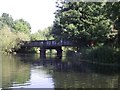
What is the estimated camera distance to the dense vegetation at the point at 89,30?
146 feet

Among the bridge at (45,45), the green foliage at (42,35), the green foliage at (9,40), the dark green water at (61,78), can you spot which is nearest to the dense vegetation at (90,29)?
the dark green water at (61,78)

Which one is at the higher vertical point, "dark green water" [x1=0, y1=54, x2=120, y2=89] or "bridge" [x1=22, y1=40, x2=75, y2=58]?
"bridge" [x1=22, y1=40, x2=75, y2=58]

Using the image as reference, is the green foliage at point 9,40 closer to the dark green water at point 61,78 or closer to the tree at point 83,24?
the tree at point 83,24

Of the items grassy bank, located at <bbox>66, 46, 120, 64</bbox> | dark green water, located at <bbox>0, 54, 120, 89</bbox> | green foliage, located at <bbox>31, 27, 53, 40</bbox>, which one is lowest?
dark green water, located at <bbox>0, 54, 120, 89</bbox>

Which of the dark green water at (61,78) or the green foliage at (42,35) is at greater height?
the green foliage at (42,35)

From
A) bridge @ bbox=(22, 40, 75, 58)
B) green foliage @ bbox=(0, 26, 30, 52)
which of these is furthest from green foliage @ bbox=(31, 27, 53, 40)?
green foliage @ bbox=(0, 26, 30, 52)

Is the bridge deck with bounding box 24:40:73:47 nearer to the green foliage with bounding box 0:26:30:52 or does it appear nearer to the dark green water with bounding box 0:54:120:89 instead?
the green foliage with bounding box 0:26:30:52

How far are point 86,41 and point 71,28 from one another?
3.38m

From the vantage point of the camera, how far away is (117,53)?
40406mm

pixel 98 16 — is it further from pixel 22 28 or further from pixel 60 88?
pixel 22 28

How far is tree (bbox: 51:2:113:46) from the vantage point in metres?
50.8

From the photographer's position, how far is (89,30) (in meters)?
54.4

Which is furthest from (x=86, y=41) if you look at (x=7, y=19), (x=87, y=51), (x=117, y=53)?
(x=7, y=19)

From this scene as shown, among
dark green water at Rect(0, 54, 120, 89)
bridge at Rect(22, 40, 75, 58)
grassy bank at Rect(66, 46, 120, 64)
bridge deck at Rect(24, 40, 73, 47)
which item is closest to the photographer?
dark green water at Rect(0, 54, 120, 89)
